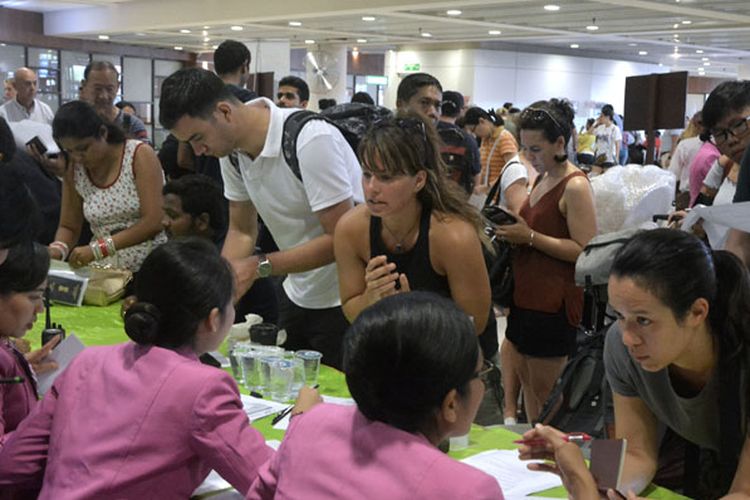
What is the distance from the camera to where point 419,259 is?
240cm

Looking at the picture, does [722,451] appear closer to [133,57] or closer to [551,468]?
[551,468]

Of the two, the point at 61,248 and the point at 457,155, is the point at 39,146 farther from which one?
the point at 457,155

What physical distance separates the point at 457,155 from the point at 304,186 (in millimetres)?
2060

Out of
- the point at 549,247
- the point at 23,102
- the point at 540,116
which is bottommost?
the point at 549,247

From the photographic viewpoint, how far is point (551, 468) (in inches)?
67.6

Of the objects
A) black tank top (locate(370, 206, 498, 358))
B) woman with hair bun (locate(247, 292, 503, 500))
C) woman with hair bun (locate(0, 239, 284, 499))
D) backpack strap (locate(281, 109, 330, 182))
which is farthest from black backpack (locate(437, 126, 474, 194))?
woman with hair bun (locate(247, 292, 503, 500))

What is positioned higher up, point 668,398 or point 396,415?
point 396,415

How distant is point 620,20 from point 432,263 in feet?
→ 36.0

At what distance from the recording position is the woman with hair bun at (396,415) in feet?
4.15

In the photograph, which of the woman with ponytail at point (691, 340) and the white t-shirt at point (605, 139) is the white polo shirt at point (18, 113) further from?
the white t-shirt at point (605, 139)

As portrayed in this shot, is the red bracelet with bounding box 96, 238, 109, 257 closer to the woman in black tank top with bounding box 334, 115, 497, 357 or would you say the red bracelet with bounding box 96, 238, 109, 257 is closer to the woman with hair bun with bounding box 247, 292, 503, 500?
the woman in black tank top with bounding box 334, 115, 497, 357

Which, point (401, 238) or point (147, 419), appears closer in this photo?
point (147, 419)

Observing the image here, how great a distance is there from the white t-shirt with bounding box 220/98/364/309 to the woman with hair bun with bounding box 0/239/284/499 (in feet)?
2.88

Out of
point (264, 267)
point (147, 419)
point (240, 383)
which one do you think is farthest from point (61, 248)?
point (147, 419)
